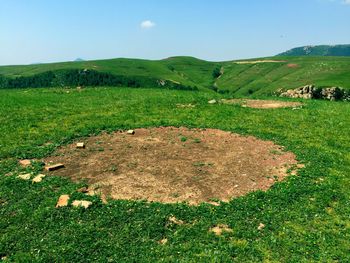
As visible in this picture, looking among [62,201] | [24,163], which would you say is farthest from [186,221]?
[24,163]

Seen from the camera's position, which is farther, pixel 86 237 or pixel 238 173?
pixel 238 173

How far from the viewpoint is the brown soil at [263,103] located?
39.8 meters

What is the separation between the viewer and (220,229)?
14.6 metres

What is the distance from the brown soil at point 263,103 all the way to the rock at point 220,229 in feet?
86.8

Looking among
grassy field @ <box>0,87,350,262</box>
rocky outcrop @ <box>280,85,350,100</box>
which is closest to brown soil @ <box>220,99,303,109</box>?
grassy field @ <box>0,87,350,262</box>

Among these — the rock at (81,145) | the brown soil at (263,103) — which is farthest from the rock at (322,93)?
the rock at (81,145)

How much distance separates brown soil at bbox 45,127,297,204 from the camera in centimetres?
1784

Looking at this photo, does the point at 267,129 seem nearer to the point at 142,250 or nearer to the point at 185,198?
the point at 185,198

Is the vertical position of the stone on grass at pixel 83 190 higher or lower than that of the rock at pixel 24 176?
lower

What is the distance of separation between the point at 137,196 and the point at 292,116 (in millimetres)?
22712

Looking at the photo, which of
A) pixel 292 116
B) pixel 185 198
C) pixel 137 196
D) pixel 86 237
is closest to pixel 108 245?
pixel 86 237

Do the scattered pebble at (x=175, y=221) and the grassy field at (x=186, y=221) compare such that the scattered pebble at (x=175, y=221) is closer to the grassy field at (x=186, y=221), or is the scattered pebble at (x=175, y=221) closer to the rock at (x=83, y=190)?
the grassy field at (x=186, y=221)

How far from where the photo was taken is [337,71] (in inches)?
7249

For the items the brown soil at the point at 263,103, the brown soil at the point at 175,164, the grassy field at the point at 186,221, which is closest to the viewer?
the grassy field at the point at 186,221
